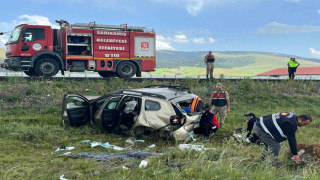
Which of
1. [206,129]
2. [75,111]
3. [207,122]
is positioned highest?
[75,111]

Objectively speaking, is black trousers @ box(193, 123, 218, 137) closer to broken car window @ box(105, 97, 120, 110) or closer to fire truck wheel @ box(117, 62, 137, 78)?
broken car window @ box(105, 97, 120, 110)

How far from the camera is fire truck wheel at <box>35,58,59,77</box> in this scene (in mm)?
13958

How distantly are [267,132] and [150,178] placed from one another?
2309 mm

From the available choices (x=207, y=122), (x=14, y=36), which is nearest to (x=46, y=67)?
(x=14, y=36)

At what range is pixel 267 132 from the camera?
5.10 meters

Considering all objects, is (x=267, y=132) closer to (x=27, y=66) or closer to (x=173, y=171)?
(x=173, y=171)

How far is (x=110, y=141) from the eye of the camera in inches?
279

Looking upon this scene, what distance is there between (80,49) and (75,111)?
7730 millimetres

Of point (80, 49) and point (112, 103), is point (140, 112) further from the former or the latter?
point (80, 49)

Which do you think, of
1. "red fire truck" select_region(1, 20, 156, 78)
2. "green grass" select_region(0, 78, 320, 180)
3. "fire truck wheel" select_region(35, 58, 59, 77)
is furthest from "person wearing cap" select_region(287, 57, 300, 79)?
"fire truck wheel" select_region(35, 58, 59, 77)

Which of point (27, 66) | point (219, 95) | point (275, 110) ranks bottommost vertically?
point (275, 110)

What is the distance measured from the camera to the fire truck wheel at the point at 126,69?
15462mm

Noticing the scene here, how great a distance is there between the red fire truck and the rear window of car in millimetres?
8781

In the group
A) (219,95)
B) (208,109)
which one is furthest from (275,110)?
(208,109)
